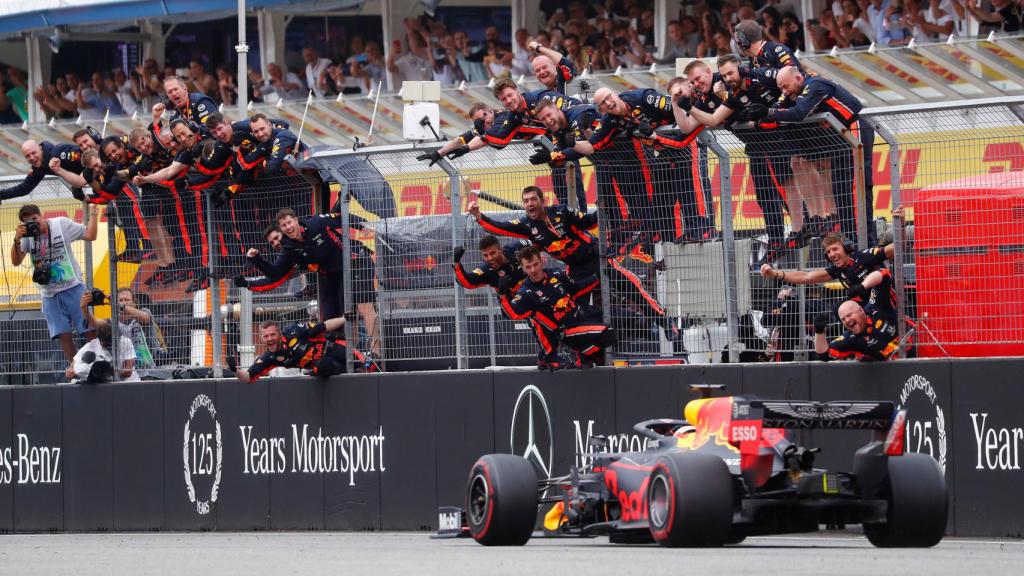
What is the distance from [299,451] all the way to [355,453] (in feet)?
2.02

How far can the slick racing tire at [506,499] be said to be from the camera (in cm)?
1094

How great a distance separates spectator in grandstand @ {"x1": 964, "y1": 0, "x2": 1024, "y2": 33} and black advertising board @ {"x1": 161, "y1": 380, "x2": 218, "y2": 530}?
9079 mm

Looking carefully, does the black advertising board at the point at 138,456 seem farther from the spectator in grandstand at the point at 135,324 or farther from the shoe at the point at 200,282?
the shoe at the point at 200,282

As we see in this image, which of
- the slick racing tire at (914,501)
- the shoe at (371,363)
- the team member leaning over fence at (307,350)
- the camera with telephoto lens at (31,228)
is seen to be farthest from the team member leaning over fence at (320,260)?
the slick racing tire at (914,501)

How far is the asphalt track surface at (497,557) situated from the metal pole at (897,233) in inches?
61.0

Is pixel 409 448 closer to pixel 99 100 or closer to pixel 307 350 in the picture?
pixel 307 350

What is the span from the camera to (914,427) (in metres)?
12.6

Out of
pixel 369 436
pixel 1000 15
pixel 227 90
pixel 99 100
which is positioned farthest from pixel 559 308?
pixel 99 100

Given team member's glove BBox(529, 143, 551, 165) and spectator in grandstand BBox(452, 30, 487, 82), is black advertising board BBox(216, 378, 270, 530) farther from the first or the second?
spectator in grandstand BBox(452, 30, 487, 82)

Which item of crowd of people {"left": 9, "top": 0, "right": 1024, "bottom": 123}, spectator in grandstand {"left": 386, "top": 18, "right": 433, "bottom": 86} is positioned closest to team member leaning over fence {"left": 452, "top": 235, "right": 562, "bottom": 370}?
crowd of people {"left": 9, "top": 0, "right": 1024, "bottom": 123}

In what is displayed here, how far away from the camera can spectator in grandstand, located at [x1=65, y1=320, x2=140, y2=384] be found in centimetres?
1694

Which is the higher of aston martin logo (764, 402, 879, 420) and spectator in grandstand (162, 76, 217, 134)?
spectator in grandstand (162, 76, 217, 134)

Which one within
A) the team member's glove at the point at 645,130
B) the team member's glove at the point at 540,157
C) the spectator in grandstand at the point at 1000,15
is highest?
the spectator in grandstand at the point at 1000,15

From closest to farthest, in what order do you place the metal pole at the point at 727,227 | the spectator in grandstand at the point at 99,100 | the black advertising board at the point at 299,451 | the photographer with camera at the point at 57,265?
the metal pole at the point at 727,227, the black advertising board at the point at 299,451, the photographer with camera at the point at 57,265, the spectator in grandstand at the point at 99,100
